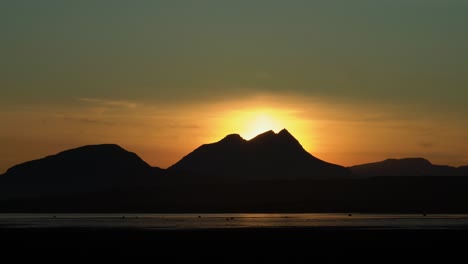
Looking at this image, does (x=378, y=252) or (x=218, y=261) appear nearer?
(x=218, y=261)

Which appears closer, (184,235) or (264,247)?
(264,247)

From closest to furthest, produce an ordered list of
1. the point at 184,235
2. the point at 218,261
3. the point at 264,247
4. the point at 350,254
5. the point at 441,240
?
the point at 218,261 → the point at 350,254 → the point at 264,247 → the point at 441,240 → the point at 184,235

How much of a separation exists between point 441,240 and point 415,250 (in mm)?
13640

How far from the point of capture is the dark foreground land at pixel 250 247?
6303 cm

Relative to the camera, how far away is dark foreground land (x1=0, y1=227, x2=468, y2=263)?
A: 63.0 meters

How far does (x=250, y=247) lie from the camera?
73.9 m

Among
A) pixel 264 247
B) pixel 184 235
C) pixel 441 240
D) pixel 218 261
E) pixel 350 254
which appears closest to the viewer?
pixel 218 261

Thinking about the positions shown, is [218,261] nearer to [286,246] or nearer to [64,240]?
[286,246]

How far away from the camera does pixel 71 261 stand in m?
61.2

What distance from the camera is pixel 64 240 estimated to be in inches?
3391

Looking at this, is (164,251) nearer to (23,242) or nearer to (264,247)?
(264,247)

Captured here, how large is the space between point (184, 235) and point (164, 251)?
81.8ft

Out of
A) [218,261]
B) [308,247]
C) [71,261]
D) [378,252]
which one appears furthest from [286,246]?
[71,261]

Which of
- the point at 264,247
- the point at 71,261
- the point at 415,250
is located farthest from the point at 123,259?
the point at 415,250
